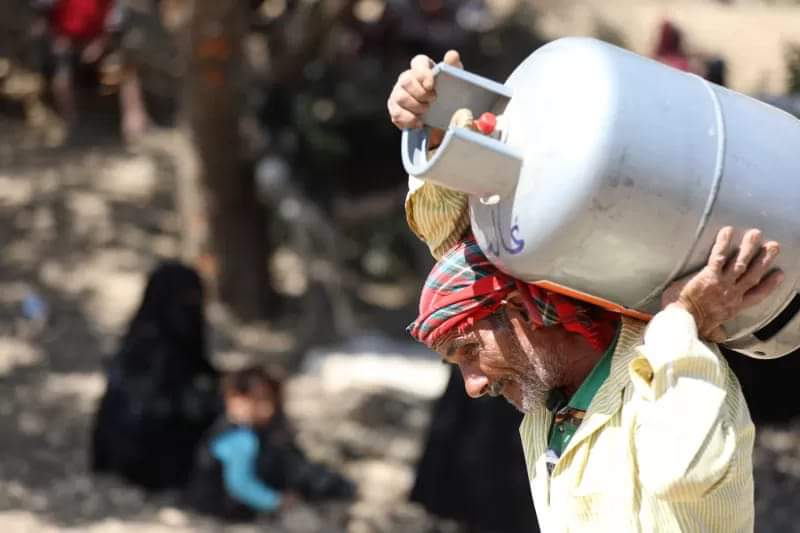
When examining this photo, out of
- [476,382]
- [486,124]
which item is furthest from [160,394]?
[486,124]

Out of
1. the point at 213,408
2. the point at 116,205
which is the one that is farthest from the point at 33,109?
the point at 213,408

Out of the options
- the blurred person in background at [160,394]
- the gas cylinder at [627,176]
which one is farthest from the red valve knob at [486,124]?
the blurred person in background at [160,394]

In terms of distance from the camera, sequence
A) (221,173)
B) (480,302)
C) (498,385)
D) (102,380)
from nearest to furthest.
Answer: (480,302), (498,385), (102,380), (221,173)

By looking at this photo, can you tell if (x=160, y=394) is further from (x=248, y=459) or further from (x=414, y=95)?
(x=414, y=95)

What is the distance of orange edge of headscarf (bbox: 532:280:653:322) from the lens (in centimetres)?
211

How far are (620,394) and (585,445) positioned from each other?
0.36 ft

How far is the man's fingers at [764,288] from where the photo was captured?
199 cm

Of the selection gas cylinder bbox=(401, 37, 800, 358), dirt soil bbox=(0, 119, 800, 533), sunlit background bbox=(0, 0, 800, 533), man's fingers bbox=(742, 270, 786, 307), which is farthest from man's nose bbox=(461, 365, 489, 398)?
dirt soil bbox=(0, 119, 800, 533)

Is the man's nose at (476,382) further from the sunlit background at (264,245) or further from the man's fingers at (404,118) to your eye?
the sunlit background at (264,245)

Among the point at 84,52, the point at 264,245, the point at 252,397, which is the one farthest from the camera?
the point at 84,52

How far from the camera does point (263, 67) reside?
27.1 feet

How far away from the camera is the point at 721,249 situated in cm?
196

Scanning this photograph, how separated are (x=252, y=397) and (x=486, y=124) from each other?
12.4ft

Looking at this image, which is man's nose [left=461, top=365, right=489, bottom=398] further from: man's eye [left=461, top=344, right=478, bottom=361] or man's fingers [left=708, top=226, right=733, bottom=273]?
man's fingers [left=708, top=226, right=733, bottom=273]
